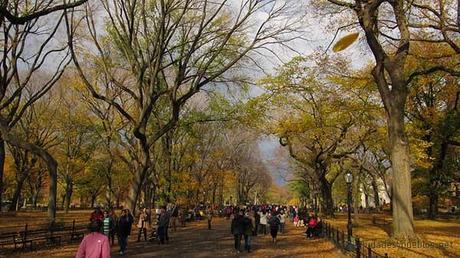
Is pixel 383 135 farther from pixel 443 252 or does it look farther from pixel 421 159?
pixel 443 252

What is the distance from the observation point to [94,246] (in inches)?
258

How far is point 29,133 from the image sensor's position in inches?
1537

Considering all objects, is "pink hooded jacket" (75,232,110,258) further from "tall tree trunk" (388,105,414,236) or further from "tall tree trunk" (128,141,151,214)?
"tall tree trunk" (128,141,151,214)

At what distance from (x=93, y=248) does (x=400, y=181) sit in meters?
13.0

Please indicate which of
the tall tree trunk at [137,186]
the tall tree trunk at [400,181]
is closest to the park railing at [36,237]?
the tall tree trunk at [137,186]

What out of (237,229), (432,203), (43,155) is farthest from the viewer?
(432,203)

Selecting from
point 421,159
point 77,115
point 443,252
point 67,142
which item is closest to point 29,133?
point 77,115

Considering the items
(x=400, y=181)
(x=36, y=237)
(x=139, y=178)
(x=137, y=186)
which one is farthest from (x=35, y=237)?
(x=400, y=181)

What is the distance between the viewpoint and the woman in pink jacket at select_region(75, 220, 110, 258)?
6.53 m

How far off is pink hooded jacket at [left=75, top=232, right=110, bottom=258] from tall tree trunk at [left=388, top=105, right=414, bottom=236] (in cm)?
1261

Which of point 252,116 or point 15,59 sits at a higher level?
point 15,59

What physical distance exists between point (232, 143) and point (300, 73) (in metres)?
24.6

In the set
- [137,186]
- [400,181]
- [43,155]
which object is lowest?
[400,181]

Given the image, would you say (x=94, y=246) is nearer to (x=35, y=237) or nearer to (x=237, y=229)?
(x=237, y=229)
